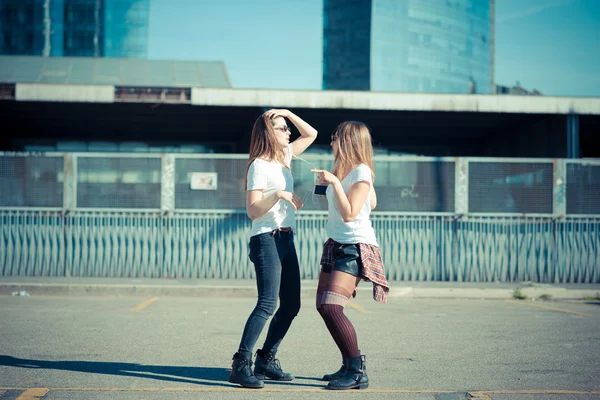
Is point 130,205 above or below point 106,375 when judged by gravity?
above

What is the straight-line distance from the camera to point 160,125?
22.2 meters

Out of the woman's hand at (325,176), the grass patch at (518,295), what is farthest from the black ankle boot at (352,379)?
the grass patch at (518,295)

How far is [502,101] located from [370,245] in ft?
40.6

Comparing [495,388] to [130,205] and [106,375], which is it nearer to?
[106,375]

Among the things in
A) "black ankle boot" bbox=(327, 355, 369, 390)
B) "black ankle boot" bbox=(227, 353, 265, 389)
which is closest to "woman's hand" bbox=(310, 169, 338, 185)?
"black ankle boot" bbox=(327, 355, 369, 390)

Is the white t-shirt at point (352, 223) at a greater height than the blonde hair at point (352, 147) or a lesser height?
lesser

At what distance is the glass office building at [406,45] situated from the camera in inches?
5271

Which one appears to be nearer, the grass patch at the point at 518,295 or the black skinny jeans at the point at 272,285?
the black skinny jeans at the point at 272,285

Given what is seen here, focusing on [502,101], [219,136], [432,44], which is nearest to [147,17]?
[432,44]

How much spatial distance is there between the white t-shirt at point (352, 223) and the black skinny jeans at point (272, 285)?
362 mm

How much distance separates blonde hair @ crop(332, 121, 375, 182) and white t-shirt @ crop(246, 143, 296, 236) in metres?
0.38

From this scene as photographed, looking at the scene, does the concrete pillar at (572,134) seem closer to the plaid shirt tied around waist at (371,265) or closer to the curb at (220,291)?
the curb at (220,291)

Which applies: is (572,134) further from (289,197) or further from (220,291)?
(289,197)

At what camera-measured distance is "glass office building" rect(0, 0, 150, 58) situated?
118 metres
